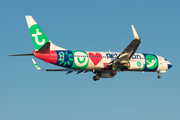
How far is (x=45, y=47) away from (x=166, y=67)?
21.4 m

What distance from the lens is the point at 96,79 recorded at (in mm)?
56031

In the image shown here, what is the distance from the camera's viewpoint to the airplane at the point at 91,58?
158 feet

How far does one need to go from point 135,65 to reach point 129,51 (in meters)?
3.10

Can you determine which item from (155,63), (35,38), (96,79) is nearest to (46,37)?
(35,38)

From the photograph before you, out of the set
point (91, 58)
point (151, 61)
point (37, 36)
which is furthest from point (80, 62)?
point (151, 61)

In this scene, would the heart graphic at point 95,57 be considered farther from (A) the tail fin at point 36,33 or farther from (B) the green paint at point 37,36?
(B) the green paint at point 37,36

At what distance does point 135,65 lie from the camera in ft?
171

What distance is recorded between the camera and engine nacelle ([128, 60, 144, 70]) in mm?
51906

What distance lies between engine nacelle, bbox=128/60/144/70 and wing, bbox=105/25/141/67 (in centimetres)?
83

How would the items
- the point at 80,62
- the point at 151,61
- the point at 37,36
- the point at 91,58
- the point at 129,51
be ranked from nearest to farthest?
the point at 37,36, the point at 129,51, the point at 80,62, the point at 91,58, the point at 151,61

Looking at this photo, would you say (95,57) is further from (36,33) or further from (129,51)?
(36,33)

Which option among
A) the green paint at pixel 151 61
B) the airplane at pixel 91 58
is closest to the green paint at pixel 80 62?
the airplane at pixel 91 58

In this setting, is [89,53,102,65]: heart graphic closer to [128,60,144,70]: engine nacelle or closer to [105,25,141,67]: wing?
[105,25,141,67]: wing

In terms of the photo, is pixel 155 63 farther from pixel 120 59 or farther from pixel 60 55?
pixel 60 55
